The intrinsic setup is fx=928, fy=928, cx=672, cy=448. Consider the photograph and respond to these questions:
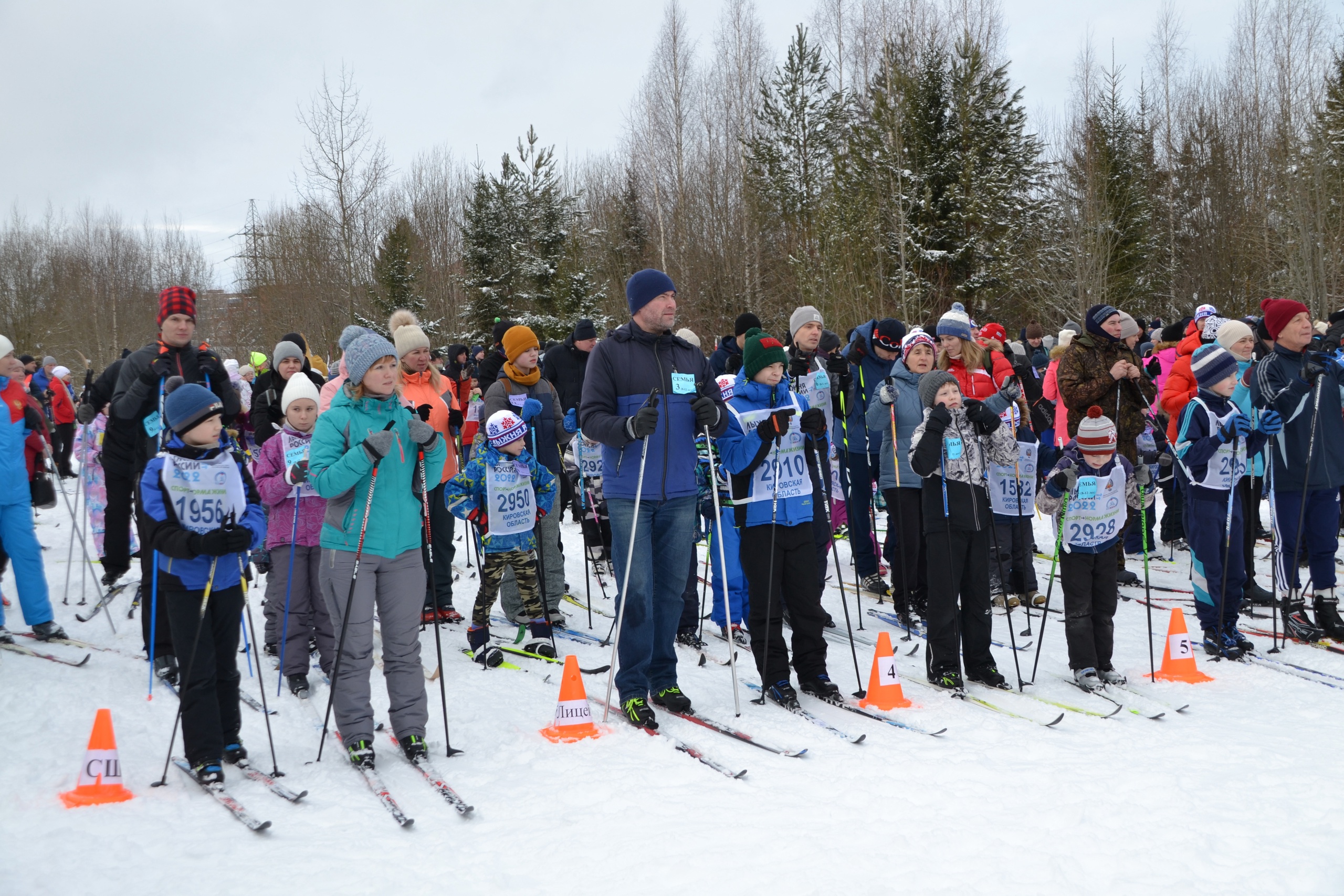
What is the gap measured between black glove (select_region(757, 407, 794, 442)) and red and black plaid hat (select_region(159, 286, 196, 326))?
3573 mm

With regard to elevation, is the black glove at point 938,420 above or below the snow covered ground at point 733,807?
above

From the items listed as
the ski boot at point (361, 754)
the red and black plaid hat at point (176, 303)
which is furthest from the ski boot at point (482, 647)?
the red and black plaid hat at point (176, 303)

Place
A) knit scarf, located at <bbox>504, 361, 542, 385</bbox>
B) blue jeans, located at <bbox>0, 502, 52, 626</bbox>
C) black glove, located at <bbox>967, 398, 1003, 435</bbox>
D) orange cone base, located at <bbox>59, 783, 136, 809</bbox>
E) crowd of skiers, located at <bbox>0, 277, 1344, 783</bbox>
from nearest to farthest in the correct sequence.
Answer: orange cone base, located at <bbox>59, 783, 136, 809</bbox>
crowd of skiers, located at <bbox>0, 277, 1344, 783</bbox>
black glove, located at <bbox>967, 398, 1003, 435</bbox>
blue jeans, located at <bbox>0, 502, 52, 626</bbox>
knit scarf, located at <bbox>504, 361, 542, 385</bbox>

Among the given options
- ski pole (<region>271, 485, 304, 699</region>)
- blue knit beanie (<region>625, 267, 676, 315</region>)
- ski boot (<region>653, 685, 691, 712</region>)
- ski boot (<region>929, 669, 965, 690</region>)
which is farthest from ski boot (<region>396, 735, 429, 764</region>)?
ski boot (<region>929, 669, 965, 690</region>)

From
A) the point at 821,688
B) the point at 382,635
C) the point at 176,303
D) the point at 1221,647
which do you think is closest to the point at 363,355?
the point at 382,635

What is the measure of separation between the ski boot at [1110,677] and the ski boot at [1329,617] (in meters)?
2.01

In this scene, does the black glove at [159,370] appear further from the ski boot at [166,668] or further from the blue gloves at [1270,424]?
the blue gloves at [1270,424]

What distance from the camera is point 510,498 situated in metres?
6.29

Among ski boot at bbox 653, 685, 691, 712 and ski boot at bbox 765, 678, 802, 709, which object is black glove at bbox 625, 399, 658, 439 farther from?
ski boot at bbox 765, 678, 802, 709

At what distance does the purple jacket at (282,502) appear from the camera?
5.61 metres

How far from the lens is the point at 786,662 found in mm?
5129

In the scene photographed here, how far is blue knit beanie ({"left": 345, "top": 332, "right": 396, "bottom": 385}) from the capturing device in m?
4.39

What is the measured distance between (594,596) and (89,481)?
579 centimetres

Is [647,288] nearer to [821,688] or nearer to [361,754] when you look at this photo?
[821,688]
